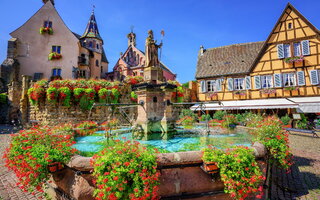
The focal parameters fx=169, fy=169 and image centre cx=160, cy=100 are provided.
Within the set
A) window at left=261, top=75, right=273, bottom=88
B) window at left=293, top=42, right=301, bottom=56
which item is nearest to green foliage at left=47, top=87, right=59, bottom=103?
window at left=261, top=75, right=273, bottom=88

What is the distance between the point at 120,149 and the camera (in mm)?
2930

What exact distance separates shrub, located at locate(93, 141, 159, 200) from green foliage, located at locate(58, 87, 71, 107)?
1320 centimetres

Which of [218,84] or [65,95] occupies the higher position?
[218,84]

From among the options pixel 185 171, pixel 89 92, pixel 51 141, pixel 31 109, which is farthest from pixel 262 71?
pixel 31 109

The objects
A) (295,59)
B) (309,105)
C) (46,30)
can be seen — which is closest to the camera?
(309,105)

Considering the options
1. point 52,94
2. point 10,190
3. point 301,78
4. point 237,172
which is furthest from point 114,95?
point 301,78

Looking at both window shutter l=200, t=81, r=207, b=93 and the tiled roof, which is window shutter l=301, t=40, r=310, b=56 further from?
window shutter l=200, t=81, r=207, b=93

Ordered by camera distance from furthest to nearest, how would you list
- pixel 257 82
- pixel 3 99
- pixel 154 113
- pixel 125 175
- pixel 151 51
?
1. pixel 3 99
2. pixel 257 82
3. pixel 151 51
4. pixel 154 113
5. pixel 125 175

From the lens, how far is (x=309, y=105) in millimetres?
15734

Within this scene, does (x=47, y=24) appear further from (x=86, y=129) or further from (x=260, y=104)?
(x=260, y=104)

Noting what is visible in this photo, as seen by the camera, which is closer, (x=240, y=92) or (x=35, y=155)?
(x=35, y=155)

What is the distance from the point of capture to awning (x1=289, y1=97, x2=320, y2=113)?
1535cm

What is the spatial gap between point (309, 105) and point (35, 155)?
67.4 feet

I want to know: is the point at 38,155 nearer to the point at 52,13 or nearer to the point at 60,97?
the point at 60,97
